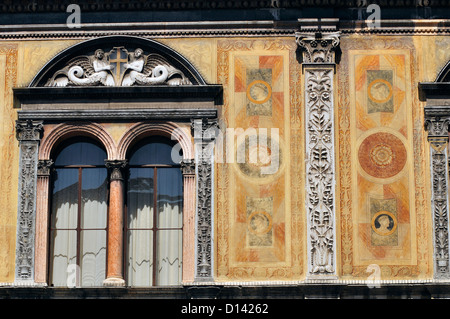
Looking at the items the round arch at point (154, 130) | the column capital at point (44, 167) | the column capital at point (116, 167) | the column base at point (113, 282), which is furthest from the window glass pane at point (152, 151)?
the column base at point (113, 282)

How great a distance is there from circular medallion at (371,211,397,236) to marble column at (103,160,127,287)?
4.80 metres

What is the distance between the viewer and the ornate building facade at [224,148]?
24375 mm

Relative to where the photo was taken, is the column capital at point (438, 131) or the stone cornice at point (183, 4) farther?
the stone cornice at point (183, 4)

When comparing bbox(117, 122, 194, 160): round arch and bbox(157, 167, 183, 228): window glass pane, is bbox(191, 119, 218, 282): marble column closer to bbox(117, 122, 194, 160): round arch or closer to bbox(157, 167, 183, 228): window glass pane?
bbox(117, 122, 194, 160): round arch

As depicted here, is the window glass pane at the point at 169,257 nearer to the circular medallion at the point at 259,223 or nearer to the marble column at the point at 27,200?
the circular medallion at the point at 259,223

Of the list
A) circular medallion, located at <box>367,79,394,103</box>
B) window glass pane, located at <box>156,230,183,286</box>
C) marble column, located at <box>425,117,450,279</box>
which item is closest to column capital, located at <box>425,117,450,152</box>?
marble column, located at <box>425,117,450,279</box>

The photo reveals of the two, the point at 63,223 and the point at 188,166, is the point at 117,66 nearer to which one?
the point at 188,166

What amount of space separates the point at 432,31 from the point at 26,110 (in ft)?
26.4

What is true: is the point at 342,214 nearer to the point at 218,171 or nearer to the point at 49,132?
the point at 218,171

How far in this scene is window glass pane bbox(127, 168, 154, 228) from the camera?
25000 millimetres

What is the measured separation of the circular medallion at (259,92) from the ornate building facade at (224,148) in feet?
0.09

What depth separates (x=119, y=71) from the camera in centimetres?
2536

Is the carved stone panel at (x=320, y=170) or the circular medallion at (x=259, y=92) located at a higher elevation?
the circular medallion at (x=259, y=92)
